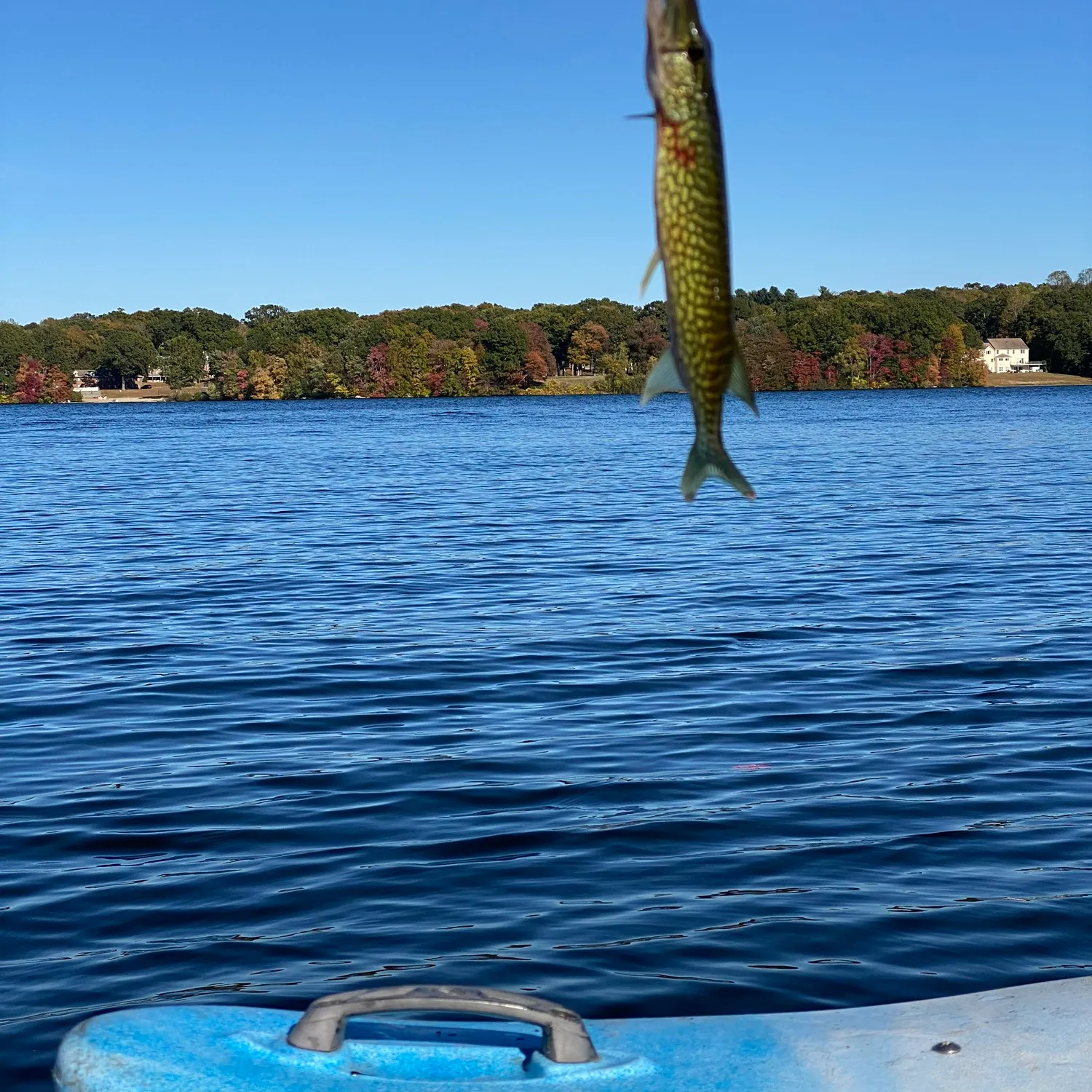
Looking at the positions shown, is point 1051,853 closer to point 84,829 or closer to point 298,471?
point 84,829

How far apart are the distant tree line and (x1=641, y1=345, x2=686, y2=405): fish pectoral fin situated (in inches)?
4402

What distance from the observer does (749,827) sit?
961 centimetres

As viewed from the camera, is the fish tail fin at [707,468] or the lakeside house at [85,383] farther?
the lakeside house at [85,383]

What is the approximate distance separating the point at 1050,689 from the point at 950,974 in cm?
690

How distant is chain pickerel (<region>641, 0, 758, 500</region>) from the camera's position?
5.32ft

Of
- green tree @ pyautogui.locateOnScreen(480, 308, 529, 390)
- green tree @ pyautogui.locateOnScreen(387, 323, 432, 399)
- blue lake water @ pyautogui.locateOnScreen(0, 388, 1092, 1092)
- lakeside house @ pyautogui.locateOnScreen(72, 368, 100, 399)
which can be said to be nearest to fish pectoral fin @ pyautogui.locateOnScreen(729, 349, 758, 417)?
blue lake water @ pyautogui.locateOnScreen(0, 388, 1092, 1092)

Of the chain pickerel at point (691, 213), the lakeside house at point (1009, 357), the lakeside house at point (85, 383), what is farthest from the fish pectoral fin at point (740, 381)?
the lakeside house at point (1009, 357)

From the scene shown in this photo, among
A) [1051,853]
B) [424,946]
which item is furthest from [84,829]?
[1051,853]

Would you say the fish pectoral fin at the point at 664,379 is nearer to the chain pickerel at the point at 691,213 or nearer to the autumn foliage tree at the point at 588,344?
the chain pickerel at the point at 691,213

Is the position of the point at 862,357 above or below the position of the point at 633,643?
above

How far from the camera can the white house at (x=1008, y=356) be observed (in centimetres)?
17350

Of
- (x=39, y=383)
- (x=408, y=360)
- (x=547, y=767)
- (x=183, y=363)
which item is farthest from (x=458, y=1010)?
(x=39, y=383)

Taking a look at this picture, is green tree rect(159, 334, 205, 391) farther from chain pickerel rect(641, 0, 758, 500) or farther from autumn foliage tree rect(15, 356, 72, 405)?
chain pickerel rect(641, 0, 758, 500)

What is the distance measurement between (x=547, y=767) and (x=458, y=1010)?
6.92 m
